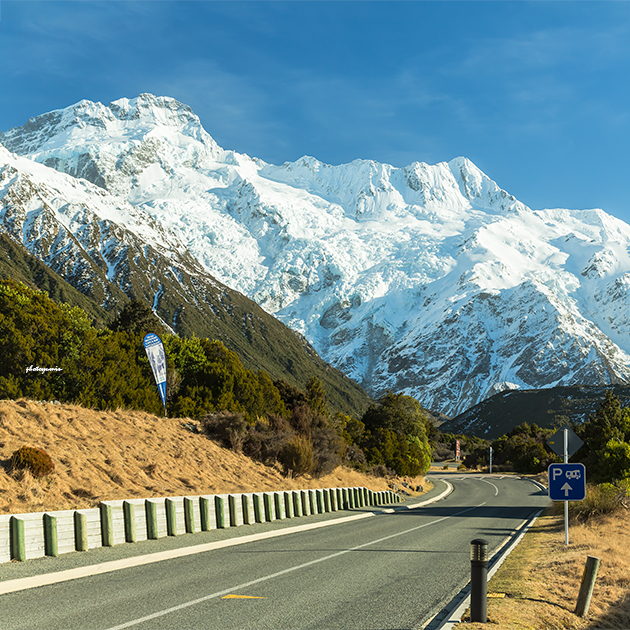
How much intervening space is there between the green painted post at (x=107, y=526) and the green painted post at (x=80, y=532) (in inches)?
21.4

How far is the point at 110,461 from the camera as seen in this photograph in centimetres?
1934

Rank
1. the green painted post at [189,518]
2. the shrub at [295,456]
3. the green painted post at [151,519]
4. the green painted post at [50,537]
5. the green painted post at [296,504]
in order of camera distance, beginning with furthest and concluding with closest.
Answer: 1. the shrub at [295,456]
2. the green painted post at [296,504]
3. the green painted post at [189,518]
4. the green painted post at [151,519]
5. the green painted post at [50,537]

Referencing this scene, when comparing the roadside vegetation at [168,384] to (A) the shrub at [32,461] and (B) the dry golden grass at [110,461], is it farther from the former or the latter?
(A) the shrub at [32,461]

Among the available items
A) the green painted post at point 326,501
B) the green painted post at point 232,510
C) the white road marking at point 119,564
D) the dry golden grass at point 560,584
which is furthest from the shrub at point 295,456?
the dry golden grass at point 560,584

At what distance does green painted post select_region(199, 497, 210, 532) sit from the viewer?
15852 mm

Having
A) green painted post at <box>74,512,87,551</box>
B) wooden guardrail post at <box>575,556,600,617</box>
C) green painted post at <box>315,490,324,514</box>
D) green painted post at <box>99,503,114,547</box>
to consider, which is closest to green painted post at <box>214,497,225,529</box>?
green painted post at <box>99,503,114,547</box>

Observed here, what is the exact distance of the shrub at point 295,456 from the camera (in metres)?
28.5

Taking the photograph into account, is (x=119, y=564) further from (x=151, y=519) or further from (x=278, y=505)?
(x=278, y=505)

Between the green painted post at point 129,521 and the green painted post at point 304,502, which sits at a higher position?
the green painted post at point 129,521

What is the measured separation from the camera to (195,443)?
25.5 metres

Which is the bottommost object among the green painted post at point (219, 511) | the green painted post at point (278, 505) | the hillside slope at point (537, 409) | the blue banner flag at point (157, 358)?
the hillside slope at point (537, 409)

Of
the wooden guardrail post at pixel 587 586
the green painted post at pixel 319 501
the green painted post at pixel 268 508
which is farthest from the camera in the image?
the green painted post at pixel 319 501

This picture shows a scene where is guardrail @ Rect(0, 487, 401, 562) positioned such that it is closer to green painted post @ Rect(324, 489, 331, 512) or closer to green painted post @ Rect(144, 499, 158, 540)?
green painted post @ Rect(144, 499, 158, 540)

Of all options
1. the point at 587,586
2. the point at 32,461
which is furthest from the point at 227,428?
the point at 587,586
